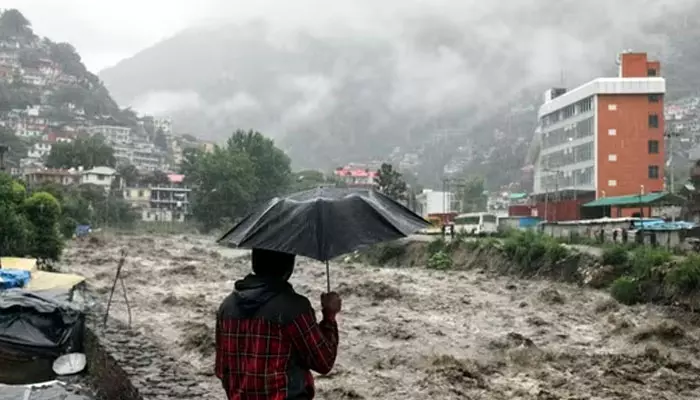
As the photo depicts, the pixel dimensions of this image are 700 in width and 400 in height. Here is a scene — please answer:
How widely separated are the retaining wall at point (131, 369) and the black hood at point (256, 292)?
3354 millimetres

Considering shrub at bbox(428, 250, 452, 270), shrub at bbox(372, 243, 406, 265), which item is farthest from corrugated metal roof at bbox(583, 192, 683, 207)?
shrub at bbox(372, 243, 406, 265)

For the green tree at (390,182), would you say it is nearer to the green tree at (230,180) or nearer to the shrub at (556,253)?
the green tree at (230,180)

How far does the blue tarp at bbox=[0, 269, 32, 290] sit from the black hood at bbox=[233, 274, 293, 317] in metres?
9.49

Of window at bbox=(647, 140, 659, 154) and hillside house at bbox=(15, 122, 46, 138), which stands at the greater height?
hillside house at bbox=(15, 122, 46, 138)

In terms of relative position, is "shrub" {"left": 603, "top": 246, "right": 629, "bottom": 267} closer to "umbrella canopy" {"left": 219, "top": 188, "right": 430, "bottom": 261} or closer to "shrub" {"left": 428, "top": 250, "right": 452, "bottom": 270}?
"shrub" {"left": 428, "top": 250, "right": 452, "bottom": 270}

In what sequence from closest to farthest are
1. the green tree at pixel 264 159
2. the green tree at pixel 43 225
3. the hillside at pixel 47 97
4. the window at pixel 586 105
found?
the green tree at pixel 43 225 < the window at pixel 586 105 < the green tree at pixel 264 159 < the hillside at pixel 47 97

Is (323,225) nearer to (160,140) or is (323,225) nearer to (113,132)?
(113,132)

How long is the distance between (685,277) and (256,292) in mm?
17485

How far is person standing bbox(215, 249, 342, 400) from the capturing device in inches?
98.2

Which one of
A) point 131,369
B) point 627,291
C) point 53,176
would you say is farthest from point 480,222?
point 131,369

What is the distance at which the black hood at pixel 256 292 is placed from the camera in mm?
2521

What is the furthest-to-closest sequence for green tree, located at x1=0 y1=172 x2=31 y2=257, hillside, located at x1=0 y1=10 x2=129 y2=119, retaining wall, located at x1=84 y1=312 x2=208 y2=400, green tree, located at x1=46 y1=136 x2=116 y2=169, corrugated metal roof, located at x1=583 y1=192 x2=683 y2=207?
hillside, located at x1=0 y1=10 x2=129 y2=119, green tree, located at x1=46 y1=136 x2=116 y2=169, corrugated metal roof, located at x1=583 y1=192 x2=683 y2=207, green tree, located at x1=0 y1=172 x2=31 y2=257, retaining wall, located at x1=84 y1=312 x2=208 y2=400

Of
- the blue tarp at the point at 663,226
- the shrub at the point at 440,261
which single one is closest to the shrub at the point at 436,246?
the shrub at the point at 440,261

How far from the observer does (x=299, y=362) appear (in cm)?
257
